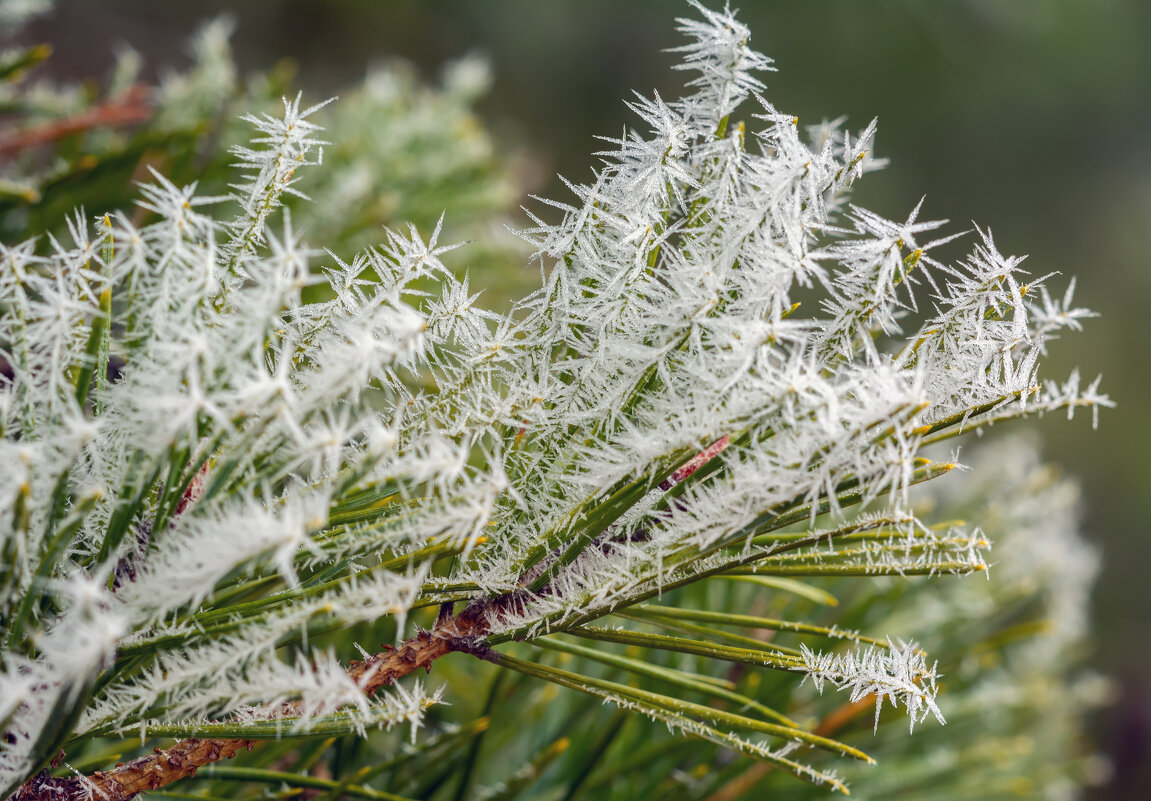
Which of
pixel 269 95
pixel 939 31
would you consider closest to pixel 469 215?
pixel 269 95

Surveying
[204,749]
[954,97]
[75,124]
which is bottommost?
[204,749]

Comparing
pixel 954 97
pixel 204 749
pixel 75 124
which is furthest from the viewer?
pixel 954 97

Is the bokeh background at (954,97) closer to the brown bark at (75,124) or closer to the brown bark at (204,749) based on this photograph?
the brown bark at (75,124)

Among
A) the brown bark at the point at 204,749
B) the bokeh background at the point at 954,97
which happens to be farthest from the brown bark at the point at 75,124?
the bokeh background at the point at 954,97

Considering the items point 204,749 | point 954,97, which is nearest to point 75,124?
point 204,749

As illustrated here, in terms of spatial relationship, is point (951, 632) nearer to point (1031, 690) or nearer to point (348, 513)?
point (1031, 690)

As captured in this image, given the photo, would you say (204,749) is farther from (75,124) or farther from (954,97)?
(954,97)
